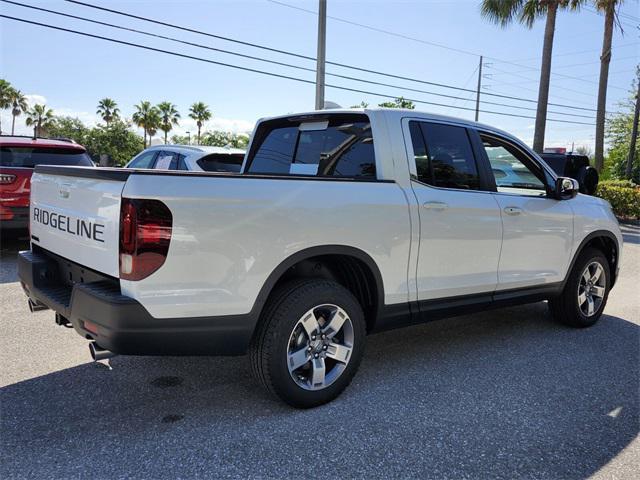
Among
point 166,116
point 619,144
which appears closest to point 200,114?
→ point 166,116

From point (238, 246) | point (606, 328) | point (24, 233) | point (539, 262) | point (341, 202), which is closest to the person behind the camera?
point (238, 246)

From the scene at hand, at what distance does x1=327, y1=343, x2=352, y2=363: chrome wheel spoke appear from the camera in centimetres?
318

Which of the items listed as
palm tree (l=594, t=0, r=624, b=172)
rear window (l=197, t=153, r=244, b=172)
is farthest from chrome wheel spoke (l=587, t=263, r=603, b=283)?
palm tree (l=594, t=0, r=624, b=172)

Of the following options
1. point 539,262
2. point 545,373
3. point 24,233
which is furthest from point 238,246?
point 24,233

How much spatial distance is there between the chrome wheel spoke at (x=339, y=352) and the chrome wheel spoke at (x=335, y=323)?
73 mm

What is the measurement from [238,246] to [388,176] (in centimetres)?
126

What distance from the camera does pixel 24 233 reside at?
25.0 ft

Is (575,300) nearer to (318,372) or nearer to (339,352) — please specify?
(339,352)

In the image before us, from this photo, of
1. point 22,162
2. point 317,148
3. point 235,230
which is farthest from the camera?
point 22,162

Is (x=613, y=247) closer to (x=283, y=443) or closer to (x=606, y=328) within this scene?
(x=606, y=328)

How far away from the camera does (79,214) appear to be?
9.39ft

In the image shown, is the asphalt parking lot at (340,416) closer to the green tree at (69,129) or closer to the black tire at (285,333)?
the black tire at (285,333)

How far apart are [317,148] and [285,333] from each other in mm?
1652

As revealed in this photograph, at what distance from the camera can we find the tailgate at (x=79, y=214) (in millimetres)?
2566
